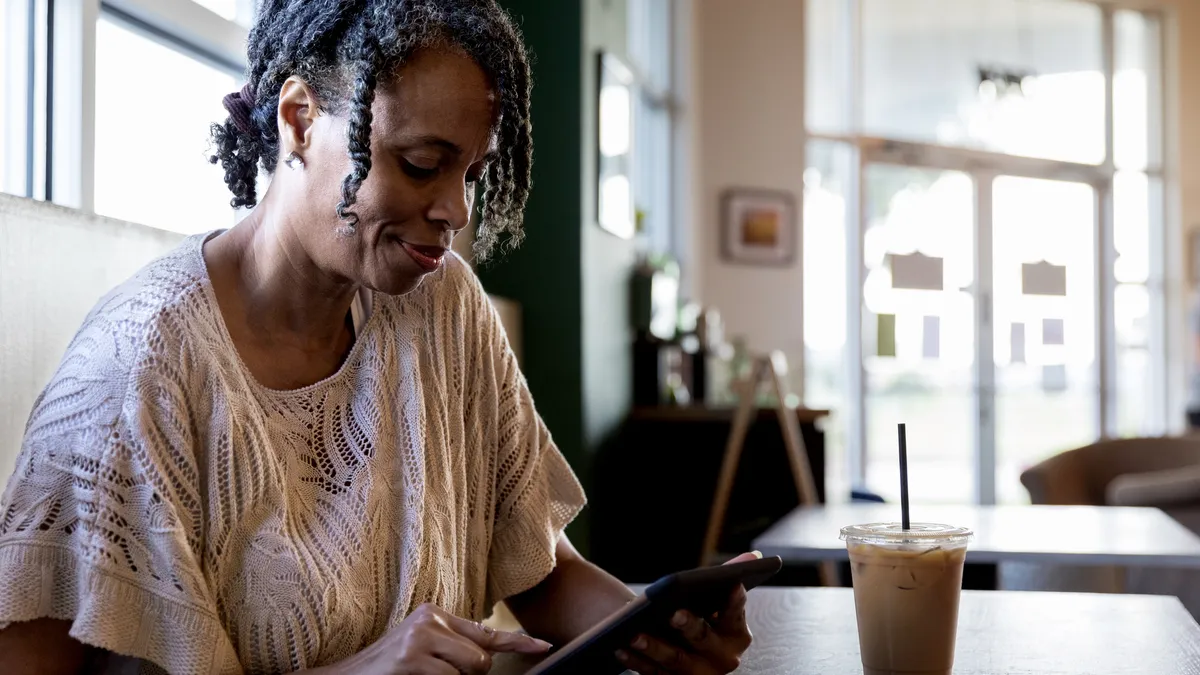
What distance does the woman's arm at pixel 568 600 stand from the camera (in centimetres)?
142

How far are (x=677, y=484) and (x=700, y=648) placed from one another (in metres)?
3.54

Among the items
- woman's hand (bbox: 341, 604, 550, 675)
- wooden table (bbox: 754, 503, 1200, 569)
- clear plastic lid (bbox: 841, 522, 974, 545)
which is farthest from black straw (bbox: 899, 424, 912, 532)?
wooden table (bbox: 754, 503, 1200, 569)

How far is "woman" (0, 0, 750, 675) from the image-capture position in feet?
3.42

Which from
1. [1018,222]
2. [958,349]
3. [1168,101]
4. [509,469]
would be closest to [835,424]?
[958,349]

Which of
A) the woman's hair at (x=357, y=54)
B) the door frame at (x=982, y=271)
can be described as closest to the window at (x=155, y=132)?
the woman's hair at (x=357, y=54)

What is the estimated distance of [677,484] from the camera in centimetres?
466

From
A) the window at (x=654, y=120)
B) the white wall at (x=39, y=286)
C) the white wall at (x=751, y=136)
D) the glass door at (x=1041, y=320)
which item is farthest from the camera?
the glass door at (x=1041, y=320)

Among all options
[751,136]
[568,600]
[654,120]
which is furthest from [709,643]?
[751,136]

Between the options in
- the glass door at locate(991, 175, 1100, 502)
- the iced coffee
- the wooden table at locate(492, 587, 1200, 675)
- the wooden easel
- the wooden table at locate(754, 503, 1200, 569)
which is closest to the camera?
the iced coffee

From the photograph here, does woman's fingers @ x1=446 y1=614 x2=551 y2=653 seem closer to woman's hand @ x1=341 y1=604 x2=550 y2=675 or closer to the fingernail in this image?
woman's hand @ x1=341 y1=604 x2=550 y2=675

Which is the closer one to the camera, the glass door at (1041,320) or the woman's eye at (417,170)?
the woman's eye at (417,170)

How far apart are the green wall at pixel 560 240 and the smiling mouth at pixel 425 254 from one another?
9.08ft

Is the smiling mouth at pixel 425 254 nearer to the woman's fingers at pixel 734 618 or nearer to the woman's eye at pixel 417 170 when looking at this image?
the woman's eye at pixel 417 170

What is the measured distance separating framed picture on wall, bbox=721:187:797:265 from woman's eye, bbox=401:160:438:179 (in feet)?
18.5
